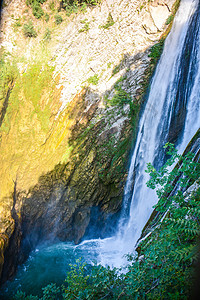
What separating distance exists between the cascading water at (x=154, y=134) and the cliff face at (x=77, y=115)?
0.49 m

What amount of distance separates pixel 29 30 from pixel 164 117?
7092 mm

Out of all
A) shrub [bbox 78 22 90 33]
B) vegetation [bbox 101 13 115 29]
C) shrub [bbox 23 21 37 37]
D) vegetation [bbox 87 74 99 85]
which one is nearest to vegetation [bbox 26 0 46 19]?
shrub [bbox 23 21 37 37]

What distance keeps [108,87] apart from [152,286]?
7.83m

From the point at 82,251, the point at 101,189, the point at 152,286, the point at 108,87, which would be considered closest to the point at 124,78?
the point at 108,87

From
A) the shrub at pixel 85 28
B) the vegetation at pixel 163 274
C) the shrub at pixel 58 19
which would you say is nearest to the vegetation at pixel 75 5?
the shrub at pixel 58 19

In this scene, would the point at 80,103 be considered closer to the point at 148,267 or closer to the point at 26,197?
the point at 26,197

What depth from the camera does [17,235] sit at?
7496 mm

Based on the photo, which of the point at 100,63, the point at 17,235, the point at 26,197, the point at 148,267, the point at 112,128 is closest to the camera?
the point at 148,267

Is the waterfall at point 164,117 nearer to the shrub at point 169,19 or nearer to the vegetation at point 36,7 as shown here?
the shrub at point 169,19

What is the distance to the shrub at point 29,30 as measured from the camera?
9.51 m

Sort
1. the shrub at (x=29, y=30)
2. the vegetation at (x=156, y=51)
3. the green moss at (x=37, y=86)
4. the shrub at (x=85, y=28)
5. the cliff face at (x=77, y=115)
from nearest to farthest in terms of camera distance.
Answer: the cliff face at (x=77, y=115), the vegetation at (x=156, y=51), the green moss at (x=37, y=86), the shrub at (x=29, y=30), the shrub at (x=85, y=28)

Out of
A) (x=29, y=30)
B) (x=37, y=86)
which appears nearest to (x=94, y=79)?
(x=37, y=86)

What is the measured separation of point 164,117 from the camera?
27.2 feet

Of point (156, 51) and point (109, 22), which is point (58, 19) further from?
point (156, 51)
